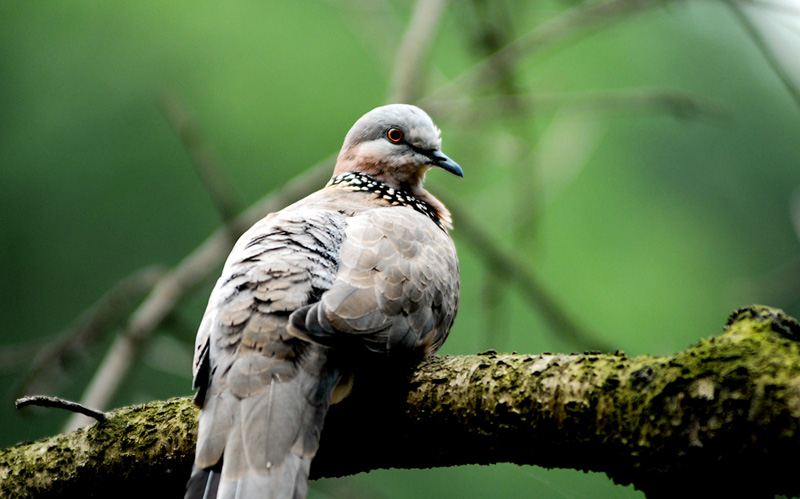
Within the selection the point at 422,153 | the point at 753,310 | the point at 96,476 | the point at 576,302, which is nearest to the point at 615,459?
the point at 753,310

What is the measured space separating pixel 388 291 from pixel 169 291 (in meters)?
2.55

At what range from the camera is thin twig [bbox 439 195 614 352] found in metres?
4.58

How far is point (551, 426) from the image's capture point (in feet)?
6.87

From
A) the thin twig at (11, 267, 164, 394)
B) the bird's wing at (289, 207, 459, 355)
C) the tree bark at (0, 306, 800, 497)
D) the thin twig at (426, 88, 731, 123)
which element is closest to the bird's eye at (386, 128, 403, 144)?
the bird's wing at (289, 207, 459, 355)

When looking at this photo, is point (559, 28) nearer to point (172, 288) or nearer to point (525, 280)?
point (525, 280)

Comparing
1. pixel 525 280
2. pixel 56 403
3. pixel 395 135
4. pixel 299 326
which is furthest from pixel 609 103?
pixel 56 403

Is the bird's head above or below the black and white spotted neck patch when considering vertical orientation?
above

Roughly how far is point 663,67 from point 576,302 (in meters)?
3.56

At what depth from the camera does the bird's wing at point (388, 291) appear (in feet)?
7.98

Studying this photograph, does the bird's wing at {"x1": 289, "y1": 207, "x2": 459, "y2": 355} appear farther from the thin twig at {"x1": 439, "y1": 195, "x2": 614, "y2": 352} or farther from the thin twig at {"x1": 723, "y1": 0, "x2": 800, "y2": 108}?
the thin twig at {"x1": 723, "y1": 0, "x2": 800, "y2": 108}

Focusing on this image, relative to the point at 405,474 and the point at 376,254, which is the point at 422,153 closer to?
the point at 376,254

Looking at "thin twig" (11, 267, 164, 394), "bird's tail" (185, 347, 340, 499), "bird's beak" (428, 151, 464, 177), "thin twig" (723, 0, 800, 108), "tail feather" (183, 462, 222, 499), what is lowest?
"tail feather" (183, 462, 222, 499)

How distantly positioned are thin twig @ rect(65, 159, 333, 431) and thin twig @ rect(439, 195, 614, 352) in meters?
1.06

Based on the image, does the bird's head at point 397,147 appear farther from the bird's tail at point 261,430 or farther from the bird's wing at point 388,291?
the bird's tail at point 261,430
